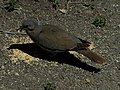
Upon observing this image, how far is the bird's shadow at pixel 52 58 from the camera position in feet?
25.1

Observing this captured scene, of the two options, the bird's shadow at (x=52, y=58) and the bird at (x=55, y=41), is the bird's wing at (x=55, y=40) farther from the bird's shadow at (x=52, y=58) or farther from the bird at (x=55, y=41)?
the bird's shadow at (x=52, y=58)

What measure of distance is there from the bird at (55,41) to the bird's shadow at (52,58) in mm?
278

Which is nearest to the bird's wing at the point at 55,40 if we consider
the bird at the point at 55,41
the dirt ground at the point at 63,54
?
the bird at the point at 55,41

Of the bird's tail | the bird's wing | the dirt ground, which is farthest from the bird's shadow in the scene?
the bird's wing

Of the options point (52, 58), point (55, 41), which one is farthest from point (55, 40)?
point (52, 58)

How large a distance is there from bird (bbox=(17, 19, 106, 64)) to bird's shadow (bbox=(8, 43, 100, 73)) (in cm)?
28

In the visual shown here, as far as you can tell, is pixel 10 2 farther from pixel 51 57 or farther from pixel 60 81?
pixel 60 81

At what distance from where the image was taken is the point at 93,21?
8.92m

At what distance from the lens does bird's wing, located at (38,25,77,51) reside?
7289mm

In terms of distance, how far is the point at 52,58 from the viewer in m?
7.77

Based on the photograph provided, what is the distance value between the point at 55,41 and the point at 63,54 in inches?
26.9

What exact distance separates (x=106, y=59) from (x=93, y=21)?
126cm

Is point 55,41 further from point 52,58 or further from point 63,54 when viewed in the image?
point 63,54

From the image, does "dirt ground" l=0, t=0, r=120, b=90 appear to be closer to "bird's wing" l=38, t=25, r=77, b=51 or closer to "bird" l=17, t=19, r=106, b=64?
"bird" l=17, t=19, r=106, b=64
